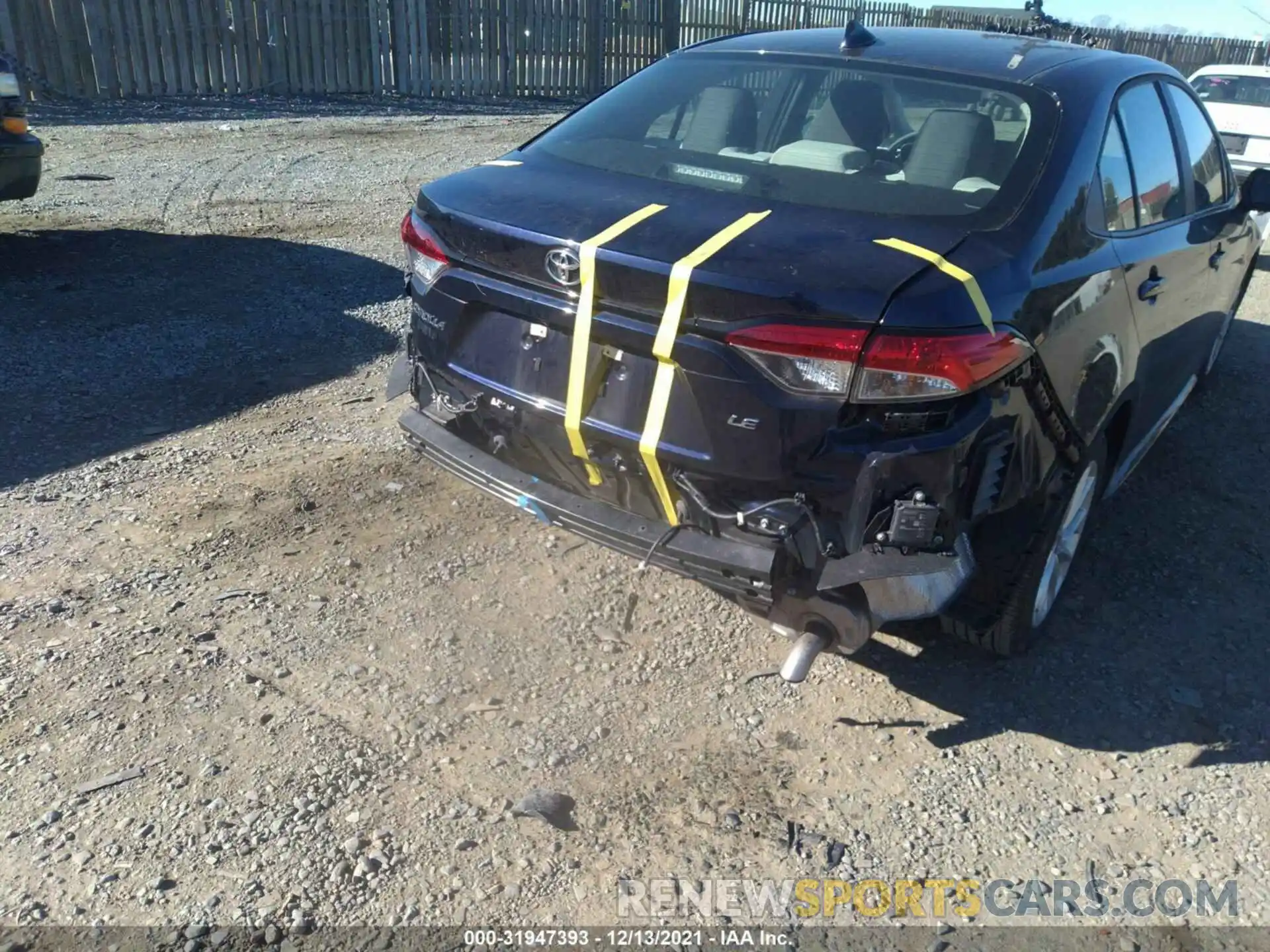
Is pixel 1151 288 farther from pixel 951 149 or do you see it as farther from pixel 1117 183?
pixel 951 149

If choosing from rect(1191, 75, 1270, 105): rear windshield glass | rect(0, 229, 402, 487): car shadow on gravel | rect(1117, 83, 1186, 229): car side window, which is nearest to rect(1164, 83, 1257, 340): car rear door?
rect(1117, 83, 1186, 229): car side window

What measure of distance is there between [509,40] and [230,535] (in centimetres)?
1582

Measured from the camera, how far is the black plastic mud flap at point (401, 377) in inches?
142

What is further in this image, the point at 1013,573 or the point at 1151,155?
the point at 1151,155

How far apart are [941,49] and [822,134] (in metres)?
0.62

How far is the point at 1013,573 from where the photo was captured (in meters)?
3.20

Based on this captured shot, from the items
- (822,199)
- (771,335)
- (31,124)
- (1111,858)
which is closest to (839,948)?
(1111,858)

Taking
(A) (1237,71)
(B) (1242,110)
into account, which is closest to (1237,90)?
(A) (1237,71)

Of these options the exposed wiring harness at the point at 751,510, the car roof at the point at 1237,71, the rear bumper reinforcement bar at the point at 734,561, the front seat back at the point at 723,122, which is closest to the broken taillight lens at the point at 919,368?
the exposed wiring harness at the point at 751,510

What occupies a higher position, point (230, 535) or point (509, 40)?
point (509, 40)

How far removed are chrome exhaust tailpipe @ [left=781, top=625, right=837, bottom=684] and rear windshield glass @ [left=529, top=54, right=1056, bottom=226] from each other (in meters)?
1.21

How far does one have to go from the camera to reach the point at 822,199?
9.93ft

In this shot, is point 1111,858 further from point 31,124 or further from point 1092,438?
point 31,124

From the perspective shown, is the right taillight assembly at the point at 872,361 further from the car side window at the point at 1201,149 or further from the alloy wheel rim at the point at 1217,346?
the alloy wheel rim at the point at 1217,346
